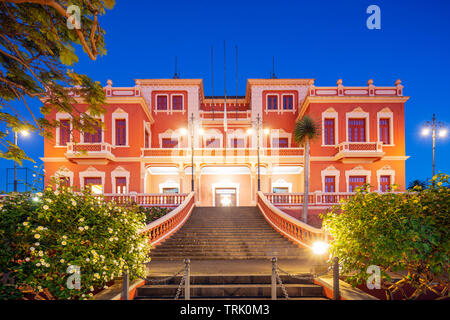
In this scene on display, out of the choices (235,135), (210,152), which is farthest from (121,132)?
(235,135)

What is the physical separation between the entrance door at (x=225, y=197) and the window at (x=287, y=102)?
891 cm

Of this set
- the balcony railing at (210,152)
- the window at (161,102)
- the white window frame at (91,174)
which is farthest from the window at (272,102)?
the white window frame at (91,174)

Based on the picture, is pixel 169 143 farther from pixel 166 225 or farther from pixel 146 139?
pixel 166 225

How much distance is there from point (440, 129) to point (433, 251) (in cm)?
1989

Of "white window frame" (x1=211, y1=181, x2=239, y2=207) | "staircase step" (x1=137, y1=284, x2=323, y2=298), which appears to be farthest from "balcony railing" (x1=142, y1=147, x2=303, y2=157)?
"staircase step" (x1=137, y1=284, x2=323, y2=298)

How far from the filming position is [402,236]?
4492 millimetres

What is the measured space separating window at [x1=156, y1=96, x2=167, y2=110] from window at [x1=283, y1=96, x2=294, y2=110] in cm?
1080

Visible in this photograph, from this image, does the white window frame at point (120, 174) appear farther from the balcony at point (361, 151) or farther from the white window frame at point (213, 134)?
the balcony at point (361, 151)

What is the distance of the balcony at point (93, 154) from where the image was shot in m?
19.9

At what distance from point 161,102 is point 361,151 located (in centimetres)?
1709
